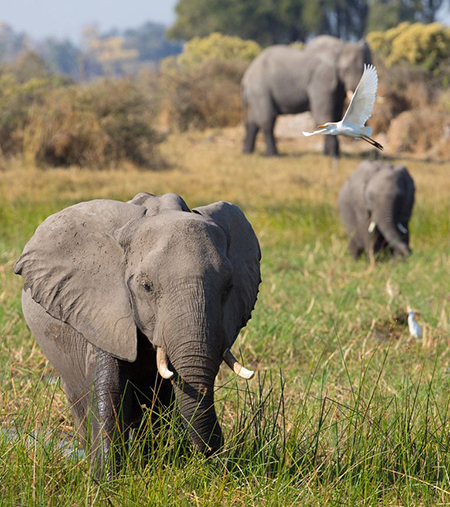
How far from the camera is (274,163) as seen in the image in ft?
54.0

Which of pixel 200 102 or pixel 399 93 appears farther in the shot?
pixel 399 93

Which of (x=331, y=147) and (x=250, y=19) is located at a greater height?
(x=250, y=19)

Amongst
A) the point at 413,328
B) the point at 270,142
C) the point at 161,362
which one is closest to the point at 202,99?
the point at 270,142

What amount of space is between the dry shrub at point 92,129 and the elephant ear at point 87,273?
1023 centimetres

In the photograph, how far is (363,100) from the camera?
8.42 ft

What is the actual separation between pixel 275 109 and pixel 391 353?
14040 millimetres

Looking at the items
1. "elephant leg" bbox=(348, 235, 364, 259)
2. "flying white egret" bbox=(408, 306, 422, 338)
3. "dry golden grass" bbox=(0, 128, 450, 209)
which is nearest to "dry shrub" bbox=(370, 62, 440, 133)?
"dry golden grass" bbox=(0, 128, 450, 209)

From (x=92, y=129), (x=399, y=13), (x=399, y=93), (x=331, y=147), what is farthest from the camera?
(x=399, y=13)

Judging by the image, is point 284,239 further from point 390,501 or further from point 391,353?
point 390,501

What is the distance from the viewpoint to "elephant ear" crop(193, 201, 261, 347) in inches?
135

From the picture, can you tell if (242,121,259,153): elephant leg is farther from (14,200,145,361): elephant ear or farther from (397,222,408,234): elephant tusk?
(14,200,145,361): elephant ear

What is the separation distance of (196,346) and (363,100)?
950 millimetres

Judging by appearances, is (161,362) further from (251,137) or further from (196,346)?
(251,137)

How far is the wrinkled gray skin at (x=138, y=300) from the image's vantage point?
3.04 metres
